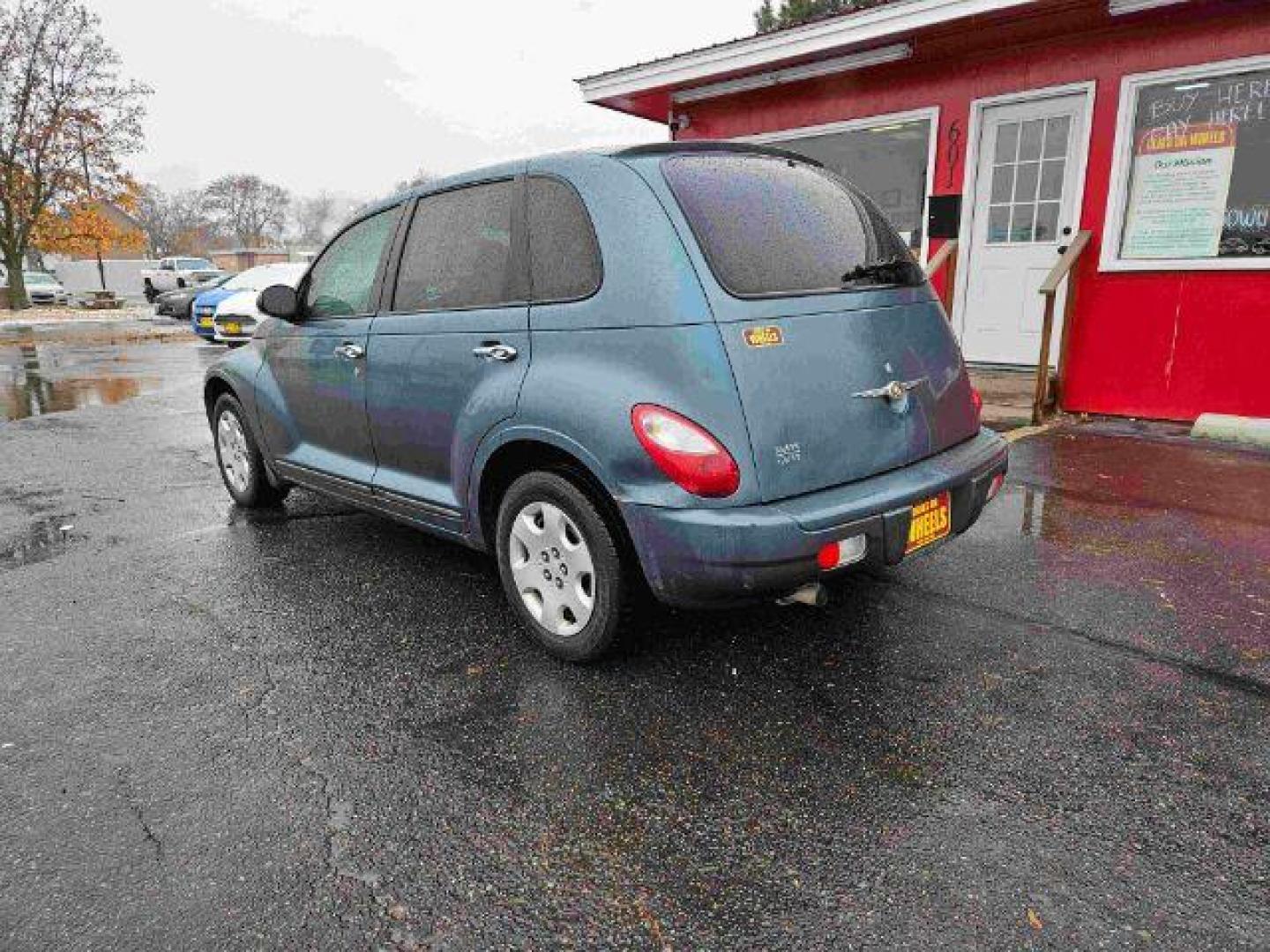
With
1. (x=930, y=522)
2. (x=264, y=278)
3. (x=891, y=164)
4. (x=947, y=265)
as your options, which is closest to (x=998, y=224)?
(x=947, y=265)

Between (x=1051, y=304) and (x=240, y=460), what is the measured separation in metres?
5.88

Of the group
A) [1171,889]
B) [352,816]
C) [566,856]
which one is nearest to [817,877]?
[566,856]

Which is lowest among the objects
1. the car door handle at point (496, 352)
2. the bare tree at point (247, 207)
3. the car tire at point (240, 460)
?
the car tire at point (240, 460)

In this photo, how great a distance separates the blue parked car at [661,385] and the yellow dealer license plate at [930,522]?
0.04ft

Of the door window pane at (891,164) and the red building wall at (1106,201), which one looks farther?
the door window pane at (891,164)

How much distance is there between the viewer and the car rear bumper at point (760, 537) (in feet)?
8.18

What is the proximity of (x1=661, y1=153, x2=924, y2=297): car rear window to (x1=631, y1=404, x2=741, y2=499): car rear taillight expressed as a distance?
47 cm

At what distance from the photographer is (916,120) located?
312 inches

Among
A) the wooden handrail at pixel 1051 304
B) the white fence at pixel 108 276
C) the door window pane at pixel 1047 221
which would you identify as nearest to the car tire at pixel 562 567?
the wooden handrail at pixel 1051 304

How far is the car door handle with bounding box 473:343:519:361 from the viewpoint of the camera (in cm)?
302

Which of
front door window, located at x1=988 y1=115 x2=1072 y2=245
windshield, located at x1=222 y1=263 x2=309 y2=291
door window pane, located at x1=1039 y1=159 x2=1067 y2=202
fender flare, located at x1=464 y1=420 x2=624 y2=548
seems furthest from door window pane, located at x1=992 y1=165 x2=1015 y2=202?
windshield, located at x1=222 y1=263 x2=309 y2=291

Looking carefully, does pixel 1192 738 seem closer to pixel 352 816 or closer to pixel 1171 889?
pixel 1171 889

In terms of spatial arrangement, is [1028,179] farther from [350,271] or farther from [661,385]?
[661,385]

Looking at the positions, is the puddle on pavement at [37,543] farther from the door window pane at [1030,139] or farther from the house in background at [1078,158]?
the door window pane at [1030,139]
